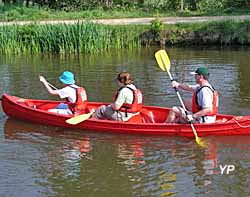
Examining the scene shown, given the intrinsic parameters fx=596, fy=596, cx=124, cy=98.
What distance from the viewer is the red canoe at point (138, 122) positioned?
9492mm

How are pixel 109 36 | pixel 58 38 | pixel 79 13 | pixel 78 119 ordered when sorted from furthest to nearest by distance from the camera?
pixel 79 13 → pixel 109 36 → pixel 58 38 → pixel 78 119

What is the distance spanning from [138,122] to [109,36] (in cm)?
1102

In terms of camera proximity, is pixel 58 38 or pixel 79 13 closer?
pixel 58 38

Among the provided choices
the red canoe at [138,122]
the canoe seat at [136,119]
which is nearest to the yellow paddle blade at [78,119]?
the red canoe at [138,122]

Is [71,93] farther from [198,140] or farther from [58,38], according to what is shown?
[58,38]

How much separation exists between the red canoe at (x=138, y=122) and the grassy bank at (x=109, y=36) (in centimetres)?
838

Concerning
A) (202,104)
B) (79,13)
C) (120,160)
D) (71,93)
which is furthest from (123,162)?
(79,13)

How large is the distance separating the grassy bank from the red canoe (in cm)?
838

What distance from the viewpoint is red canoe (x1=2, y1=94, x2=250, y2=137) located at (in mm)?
9492

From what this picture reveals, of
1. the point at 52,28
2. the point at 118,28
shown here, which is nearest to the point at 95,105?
the point at 52,28

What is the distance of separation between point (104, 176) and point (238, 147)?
89.9 inches

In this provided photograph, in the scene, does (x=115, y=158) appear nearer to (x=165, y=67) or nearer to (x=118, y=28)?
(x=165, y=67)

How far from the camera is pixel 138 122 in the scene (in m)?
10.0

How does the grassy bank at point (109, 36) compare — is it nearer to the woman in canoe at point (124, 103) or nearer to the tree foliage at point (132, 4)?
the tree foliage at point (132, 4)
